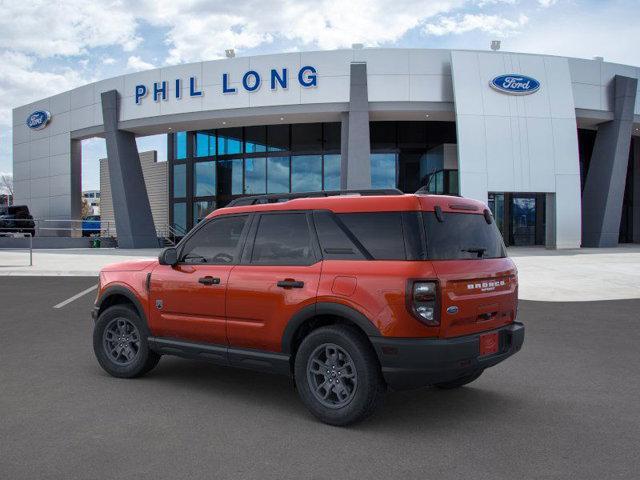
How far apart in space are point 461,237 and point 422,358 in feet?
3.48

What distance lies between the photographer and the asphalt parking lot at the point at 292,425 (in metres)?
3.54

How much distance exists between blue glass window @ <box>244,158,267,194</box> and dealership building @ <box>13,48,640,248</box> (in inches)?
2.8

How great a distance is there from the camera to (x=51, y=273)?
16625 millimetres

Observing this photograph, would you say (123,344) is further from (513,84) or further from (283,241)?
(513,84)

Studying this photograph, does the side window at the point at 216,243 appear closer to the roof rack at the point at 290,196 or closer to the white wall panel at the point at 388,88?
the roof rack at the point at 290,196

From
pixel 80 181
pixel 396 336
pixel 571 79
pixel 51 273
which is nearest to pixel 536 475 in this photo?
pixel 396 336

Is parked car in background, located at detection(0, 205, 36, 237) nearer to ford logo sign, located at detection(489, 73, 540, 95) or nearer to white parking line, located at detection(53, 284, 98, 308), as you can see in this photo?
white parking line, located at detection(53, 284, 98, 308)

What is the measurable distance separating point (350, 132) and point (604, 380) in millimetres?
20038

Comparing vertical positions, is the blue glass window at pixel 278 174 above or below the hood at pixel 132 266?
above

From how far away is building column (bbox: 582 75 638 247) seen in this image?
88.7 feet

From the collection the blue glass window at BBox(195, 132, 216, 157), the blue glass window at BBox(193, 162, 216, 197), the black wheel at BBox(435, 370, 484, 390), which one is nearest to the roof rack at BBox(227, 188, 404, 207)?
the black wheel at BBox(435, 370, 484, 390)

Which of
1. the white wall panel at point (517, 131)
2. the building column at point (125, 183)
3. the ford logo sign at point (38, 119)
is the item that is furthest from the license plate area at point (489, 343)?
the ford logo sign at point (38, 119)

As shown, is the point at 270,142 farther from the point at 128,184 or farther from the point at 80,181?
the point at 80,181

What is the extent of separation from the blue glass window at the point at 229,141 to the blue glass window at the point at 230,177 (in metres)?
0.60
